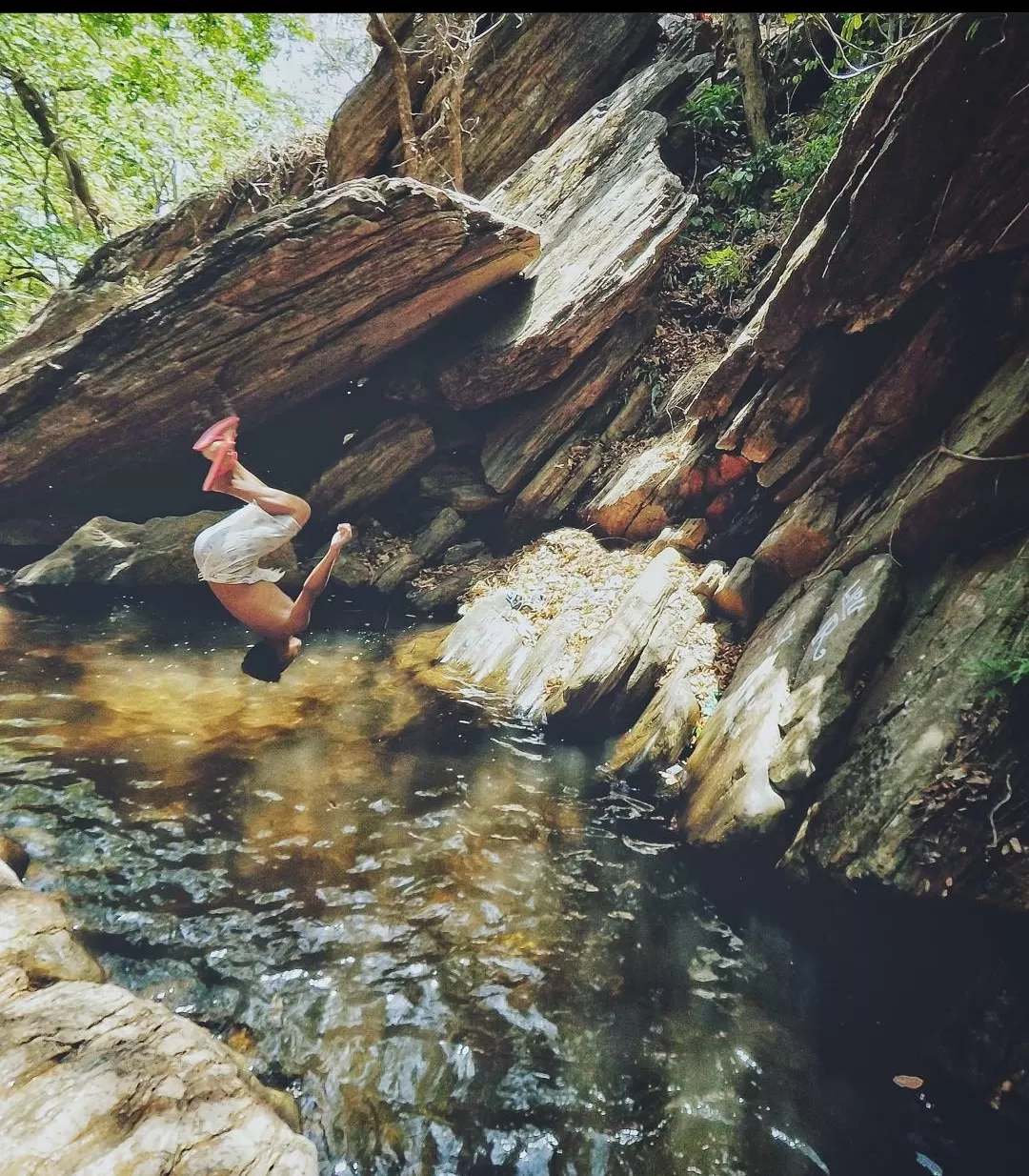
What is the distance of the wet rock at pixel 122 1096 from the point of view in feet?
10.5

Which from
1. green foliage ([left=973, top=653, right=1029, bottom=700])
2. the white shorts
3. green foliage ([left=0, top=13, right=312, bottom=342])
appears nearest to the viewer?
green foliage ([left=973, top=653, right=1029, bottom=700])

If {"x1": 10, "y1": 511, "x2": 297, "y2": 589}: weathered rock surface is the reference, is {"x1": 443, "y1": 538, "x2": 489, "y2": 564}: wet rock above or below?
above

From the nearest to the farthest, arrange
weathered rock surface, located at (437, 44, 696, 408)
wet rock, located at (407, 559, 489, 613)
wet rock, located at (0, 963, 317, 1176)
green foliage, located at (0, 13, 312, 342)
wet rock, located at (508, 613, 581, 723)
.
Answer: wet rock, located at (0, 963, 317, 1176)
wet rock, located at (508, 613, 581, 723)
weathered rock surface, located at (437, 44, 696, 408)
wet rock, located at (407, 559, 489, 613)
green foliage, located at (0, 13, 312, 342)

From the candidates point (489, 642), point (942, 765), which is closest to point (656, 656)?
point (489, 642)

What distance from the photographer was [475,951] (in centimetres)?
521

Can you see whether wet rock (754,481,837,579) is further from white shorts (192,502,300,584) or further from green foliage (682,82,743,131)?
green foliage (682,82,743,131)

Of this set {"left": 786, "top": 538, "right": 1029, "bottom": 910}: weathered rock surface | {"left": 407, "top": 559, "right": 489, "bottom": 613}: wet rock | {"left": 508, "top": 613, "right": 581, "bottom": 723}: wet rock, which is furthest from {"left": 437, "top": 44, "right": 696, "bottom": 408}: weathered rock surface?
{"left": 786, "top": 538, "right": 1029, "bottom": 910}: weathered rock surface

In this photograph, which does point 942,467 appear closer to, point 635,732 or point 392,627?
point 635,732

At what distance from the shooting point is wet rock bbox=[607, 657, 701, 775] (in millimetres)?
7383

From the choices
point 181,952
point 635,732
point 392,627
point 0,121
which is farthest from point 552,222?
point 0,121

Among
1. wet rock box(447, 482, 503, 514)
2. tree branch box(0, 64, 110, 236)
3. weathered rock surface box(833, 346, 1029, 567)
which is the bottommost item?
wet rock box(447, 482, 503, 514)

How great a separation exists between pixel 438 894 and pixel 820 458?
679 cm

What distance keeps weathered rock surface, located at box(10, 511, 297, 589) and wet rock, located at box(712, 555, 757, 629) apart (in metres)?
7.65

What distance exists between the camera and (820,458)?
816 cm
